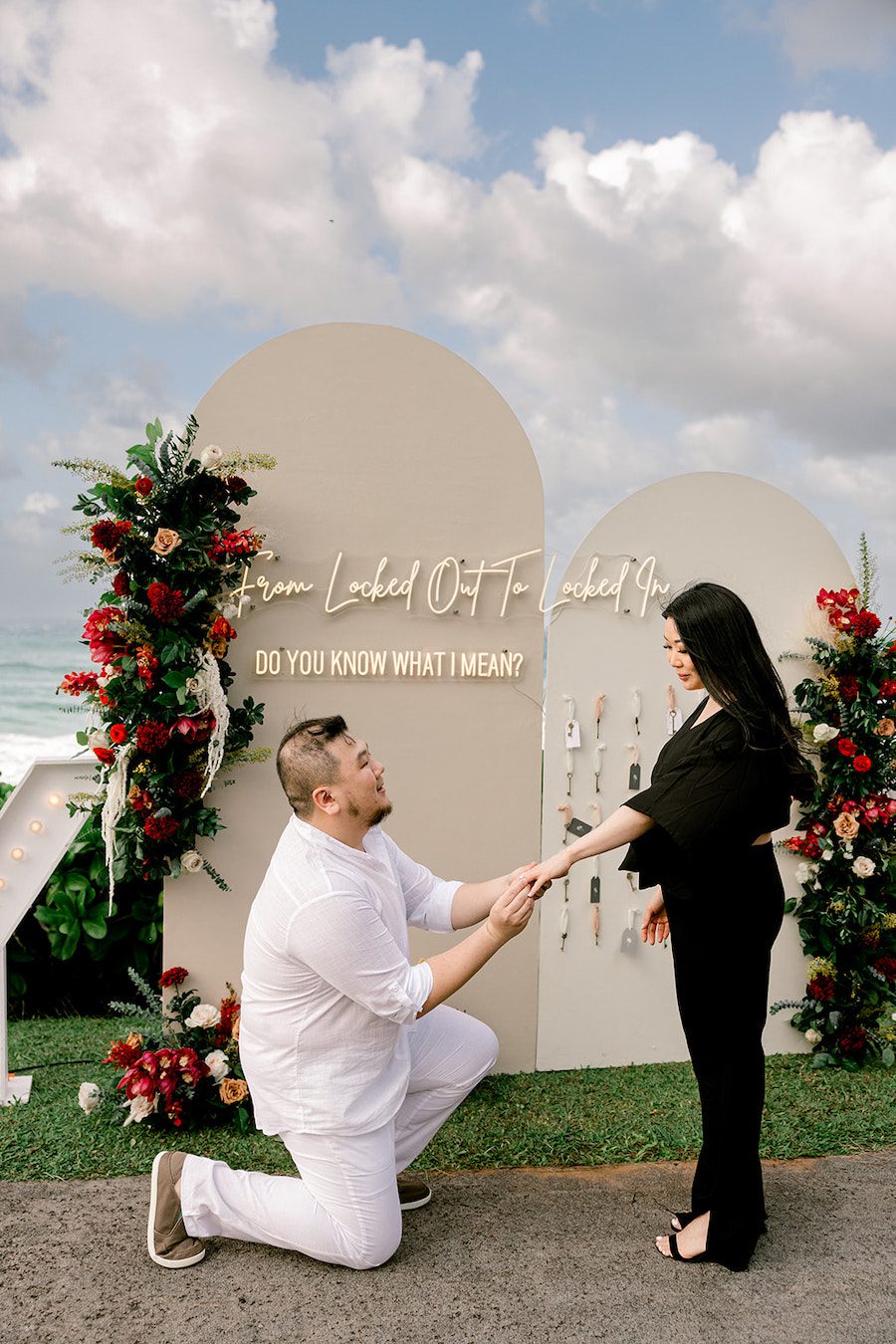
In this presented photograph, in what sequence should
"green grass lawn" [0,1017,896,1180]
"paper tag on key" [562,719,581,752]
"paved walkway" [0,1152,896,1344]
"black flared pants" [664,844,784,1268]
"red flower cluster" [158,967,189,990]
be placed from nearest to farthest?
"paved walkway" [0,1152,896,1344]
"black flared pants" [664,844,784,1268]
"green grass lawn" [0,1017,896,1180]
"red flower cluster" [158,967,189,990]
"paper tag on key" [562,719,581,752]

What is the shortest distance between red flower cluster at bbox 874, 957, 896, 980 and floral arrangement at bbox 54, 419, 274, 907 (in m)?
2.81

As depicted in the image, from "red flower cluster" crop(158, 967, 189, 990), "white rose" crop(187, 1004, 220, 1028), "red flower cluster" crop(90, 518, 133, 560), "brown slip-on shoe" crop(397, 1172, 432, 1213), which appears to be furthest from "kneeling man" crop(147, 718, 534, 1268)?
"red flower cluster" crop(90, 518, 133, 560)

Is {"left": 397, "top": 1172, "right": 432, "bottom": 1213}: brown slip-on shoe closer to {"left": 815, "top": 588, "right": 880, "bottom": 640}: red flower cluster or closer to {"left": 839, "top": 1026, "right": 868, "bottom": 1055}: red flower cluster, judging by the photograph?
{"left": 839, "top": 1026, "right": 868, "bottom": 1055}: red flower cluster

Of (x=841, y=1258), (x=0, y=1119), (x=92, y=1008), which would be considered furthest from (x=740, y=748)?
(x=92, y=1008)

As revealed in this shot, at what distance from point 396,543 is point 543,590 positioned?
0.61 meters

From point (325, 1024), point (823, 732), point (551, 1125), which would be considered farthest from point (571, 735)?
point (325, 1024)

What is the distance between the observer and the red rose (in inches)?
172

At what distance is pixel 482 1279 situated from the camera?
8.93ft

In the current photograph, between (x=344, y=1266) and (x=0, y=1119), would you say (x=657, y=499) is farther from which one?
(x=0, y=1119)

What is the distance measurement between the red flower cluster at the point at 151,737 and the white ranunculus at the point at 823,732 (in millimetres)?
2601

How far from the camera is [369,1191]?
2.70 metres

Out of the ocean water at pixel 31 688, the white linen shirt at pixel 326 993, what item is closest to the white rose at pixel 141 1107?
the white linen shirt at pixel 326 993

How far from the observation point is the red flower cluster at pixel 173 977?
386 cm

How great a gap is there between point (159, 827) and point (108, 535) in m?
1.04
